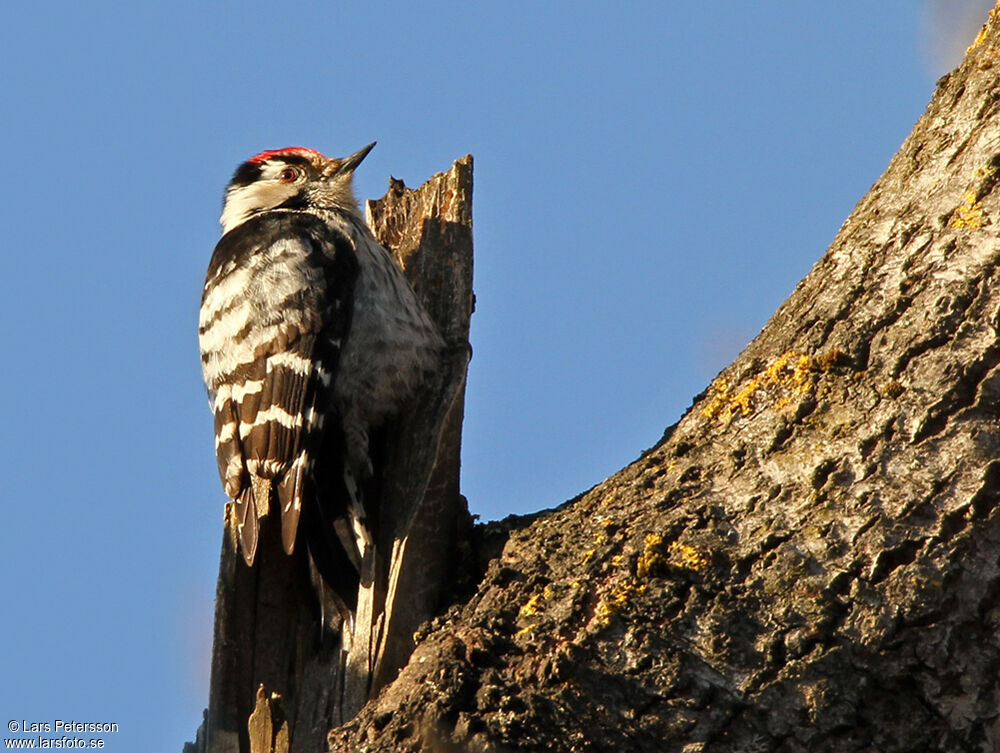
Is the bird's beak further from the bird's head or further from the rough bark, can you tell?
the rough bark

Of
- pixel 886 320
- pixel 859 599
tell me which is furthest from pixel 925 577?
pixel 886 320

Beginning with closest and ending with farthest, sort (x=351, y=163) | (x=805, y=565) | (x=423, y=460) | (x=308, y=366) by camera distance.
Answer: (x=805, y=565) → (x=423, y=460) → (x=308, y=366) → (x=351, y=163)

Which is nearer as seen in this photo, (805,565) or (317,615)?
(805,565)

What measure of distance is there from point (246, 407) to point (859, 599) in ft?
8.04

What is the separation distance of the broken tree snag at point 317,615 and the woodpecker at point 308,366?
11cm

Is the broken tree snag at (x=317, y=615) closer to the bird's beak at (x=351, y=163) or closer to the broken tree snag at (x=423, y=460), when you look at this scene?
the broken tree snag at (x=423, y=460)

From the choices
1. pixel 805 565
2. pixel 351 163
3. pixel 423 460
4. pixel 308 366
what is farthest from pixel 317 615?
pixel 351 163

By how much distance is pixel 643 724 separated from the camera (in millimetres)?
2498

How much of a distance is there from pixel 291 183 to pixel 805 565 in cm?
393

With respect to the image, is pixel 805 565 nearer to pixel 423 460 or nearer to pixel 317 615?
pixel 423 460

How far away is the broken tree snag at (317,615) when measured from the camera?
134 inches

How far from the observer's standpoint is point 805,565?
263 centimetres

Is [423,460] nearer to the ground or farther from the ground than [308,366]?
nearer to the ground

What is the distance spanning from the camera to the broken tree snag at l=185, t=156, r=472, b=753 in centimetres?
341
